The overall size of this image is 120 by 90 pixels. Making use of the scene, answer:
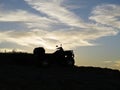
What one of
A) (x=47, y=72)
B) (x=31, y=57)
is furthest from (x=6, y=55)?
(x=47, y=72)

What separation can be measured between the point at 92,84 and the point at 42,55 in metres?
8.89

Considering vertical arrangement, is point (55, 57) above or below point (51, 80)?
above

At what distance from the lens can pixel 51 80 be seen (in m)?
24.9

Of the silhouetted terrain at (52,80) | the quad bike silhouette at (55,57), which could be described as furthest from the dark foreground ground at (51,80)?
the quad bike silhouette at (55,57)

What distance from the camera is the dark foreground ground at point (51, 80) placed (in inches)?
899

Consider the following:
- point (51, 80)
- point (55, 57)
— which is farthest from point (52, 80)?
point (55, 57)

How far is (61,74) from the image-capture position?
28.0 m

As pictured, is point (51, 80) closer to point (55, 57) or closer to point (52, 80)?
point (52, 80)

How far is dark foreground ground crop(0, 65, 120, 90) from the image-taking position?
22.8 meters

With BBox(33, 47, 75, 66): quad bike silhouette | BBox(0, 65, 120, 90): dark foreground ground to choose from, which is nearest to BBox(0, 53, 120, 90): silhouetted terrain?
BBox(0, 65, 120, 90): dark foreground ground

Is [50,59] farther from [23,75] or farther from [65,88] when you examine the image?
[65,88]

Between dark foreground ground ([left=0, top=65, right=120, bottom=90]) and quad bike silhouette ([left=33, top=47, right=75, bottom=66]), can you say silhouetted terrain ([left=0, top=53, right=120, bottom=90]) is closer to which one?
dark foreground ground ([left=0, top=65, right=120, bottom=90])

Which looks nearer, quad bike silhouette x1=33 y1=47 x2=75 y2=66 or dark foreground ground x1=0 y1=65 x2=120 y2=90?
dark foreground ground x1=0 y1=65 x2=120 y2=90

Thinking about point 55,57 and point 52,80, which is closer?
point 52,80
